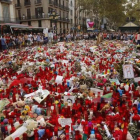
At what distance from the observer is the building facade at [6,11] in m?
28.9

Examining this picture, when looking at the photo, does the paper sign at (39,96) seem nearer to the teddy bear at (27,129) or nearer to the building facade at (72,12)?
the teddy bear at (27,129)

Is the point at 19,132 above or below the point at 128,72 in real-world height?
below

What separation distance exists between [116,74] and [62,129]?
3272 mm

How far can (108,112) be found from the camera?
3461mm

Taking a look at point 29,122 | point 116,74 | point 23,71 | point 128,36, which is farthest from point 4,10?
point 29,122

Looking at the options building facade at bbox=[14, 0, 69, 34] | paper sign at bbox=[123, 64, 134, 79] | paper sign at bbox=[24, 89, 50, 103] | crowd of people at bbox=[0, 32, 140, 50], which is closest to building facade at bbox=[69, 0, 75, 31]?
building facade at bbox=[14, 0, 69, 34]

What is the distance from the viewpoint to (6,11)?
1179 inches

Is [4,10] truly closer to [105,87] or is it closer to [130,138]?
[105,87]

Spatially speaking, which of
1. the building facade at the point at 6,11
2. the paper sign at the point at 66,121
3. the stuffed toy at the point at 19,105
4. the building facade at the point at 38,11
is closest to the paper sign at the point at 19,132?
the paper sign at the point at 66,121

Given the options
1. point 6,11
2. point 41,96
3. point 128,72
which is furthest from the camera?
point 6,11

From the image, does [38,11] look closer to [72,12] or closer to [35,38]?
[72,12]

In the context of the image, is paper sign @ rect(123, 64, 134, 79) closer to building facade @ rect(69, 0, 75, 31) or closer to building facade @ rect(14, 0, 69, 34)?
building facade @ rect(14, 0, 69, 34)

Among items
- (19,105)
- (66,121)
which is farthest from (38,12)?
(66,121)

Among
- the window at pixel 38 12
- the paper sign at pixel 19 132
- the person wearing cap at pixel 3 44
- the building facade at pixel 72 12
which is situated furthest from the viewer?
the building facade at pixel 72 12
